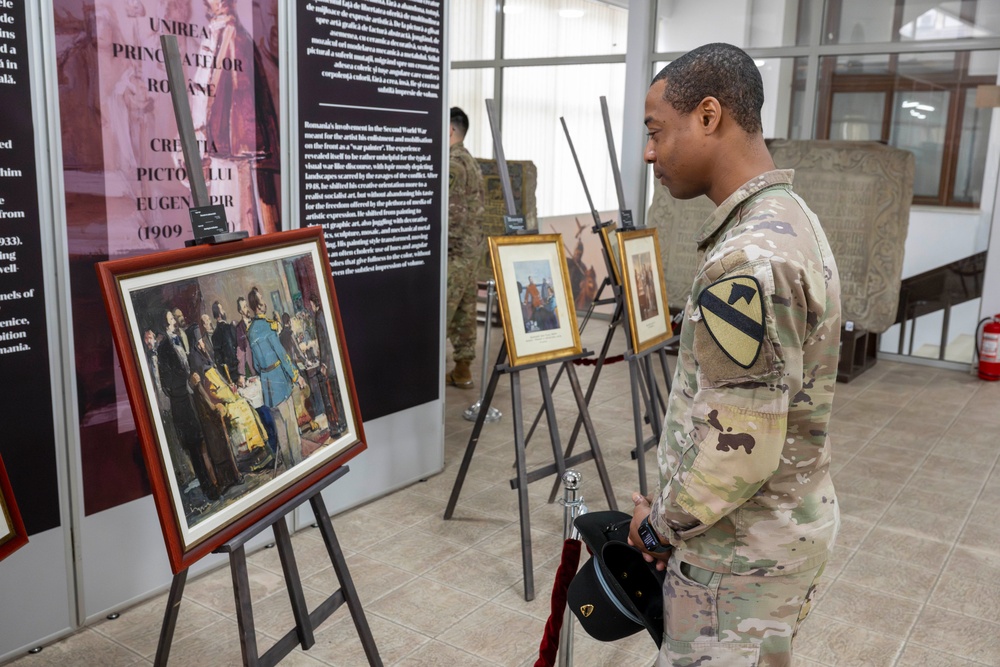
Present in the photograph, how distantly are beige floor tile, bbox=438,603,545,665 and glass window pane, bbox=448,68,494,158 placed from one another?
669 centimetres

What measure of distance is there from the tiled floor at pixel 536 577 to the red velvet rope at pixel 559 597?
52 centimetres

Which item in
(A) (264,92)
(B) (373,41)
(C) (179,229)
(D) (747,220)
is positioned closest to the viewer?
(D) (747,220)

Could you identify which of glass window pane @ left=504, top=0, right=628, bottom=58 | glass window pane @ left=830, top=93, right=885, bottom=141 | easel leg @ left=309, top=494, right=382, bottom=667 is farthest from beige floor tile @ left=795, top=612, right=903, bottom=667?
glass window pane @ left=504, top=0, right=628, bottom=58

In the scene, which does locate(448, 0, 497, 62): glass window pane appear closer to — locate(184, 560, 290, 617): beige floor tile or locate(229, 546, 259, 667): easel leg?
locate(184, 560, 290, 617): beige floor tile

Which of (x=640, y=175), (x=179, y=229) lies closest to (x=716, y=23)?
(x=640, y=175)

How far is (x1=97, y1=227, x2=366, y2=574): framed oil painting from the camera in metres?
1.63

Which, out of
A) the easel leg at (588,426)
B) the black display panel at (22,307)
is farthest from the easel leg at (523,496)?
the black display panel at (22,307)

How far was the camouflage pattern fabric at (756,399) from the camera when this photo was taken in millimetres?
1361

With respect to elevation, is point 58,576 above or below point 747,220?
below

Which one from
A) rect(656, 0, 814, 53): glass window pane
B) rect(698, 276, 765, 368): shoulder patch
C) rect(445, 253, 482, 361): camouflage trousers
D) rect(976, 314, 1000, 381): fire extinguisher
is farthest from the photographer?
rect(656, 0, 814, 53): glass window pane

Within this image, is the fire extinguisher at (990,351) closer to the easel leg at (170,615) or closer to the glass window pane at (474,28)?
the glass window pane at (474,28)

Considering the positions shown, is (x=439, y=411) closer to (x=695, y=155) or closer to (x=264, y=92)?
(x=264, y=92)

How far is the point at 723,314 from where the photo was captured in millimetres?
1357

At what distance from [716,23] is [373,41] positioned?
4887 mm
